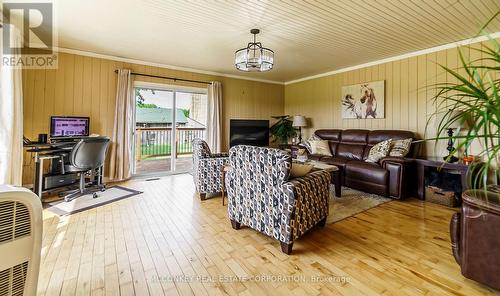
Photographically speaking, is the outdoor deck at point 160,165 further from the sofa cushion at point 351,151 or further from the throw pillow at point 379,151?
the throw pillow at point 379,151

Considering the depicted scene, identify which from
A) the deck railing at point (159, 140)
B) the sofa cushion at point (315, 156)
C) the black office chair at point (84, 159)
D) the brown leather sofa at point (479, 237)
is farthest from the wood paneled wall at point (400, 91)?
the black office chair at point (84, 159)

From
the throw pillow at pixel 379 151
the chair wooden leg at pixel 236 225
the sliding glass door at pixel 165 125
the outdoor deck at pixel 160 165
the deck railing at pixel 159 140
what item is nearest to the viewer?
the chair wooden leg at pixel 236 225

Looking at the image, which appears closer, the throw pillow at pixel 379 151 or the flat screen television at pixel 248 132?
the throw pillow at pixel 379 151

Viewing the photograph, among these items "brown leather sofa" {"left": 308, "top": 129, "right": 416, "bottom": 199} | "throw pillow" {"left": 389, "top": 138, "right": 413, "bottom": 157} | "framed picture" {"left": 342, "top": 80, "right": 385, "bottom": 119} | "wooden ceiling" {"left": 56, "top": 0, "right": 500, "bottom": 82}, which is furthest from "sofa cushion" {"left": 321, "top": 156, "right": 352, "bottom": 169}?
"wooden ceiling" {"left": 56, "top": 0, "right": 500, "bottom": 82}

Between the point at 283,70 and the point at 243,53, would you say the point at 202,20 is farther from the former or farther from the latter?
the point at 283,70

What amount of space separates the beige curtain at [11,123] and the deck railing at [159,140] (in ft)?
8.94

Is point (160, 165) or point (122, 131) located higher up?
point (122, 131)

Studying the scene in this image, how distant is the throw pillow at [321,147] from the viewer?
4802 mm

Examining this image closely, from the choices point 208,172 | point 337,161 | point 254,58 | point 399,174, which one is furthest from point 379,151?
point 208,172

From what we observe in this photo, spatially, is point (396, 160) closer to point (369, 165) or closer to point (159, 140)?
point (369, 165)

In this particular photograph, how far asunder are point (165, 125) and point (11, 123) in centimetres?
303

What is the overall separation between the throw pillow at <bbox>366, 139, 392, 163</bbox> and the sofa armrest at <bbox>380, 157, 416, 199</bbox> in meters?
0.23

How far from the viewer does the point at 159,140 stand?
6.12m

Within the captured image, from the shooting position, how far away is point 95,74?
435cm
